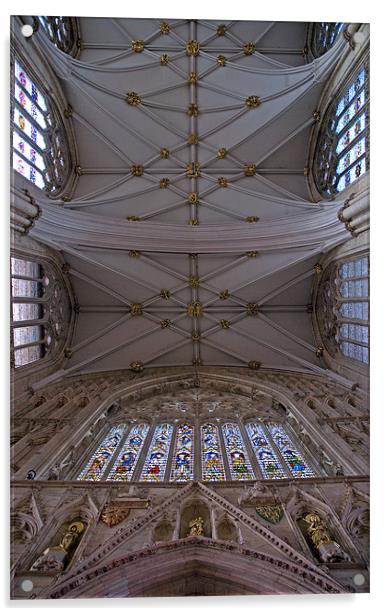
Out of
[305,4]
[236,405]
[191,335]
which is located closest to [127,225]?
[191,335]

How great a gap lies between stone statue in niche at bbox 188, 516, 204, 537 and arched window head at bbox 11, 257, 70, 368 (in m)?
4.43

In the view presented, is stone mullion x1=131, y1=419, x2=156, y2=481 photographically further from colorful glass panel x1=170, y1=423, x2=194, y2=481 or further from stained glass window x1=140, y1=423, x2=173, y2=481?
colorful glass panel x1=170, y1=423, x2=194, y2=481

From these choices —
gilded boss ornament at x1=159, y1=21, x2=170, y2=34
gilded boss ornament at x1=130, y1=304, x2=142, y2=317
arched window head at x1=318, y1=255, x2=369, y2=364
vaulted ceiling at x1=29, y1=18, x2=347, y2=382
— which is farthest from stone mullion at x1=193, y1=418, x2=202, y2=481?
gilded boss ornament at x1=159, y1=21, x2=170, y2=34

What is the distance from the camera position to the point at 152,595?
12.5 feet

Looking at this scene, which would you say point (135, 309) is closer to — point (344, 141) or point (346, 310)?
point (346, 310)

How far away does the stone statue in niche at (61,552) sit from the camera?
413 cm

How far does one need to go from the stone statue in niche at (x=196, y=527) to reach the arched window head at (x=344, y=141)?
4719 millimetres

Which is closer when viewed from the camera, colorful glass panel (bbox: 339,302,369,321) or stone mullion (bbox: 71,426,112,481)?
stone mullion (bbox: 71,426,112,481)

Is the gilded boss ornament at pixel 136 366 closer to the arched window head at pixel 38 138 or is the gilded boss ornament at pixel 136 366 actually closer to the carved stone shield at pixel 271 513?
the arched window head at pixel 38 138

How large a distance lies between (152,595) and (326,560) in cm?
174

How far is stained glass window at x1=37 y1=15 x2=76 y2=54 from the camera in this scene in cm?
517

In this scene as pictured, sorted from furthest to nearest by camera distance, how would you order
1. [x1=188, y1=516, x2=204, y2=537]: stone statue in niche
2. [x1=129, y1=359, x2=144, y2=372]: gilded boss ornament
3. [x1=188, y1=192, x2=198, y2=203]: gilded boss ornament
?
[x1=129, y1=359, x2=144, y2=372]: gilded boss ornament, [x1=188, y1=192, x2=198, y2=203]: gilded boss ornament, [x1=188, y1=516, x2=204, y2=537]: stone statue in niche

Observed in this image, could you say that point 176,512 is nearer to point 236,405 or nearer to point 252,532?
point 252,532

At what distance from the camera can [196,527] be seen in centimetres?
474
